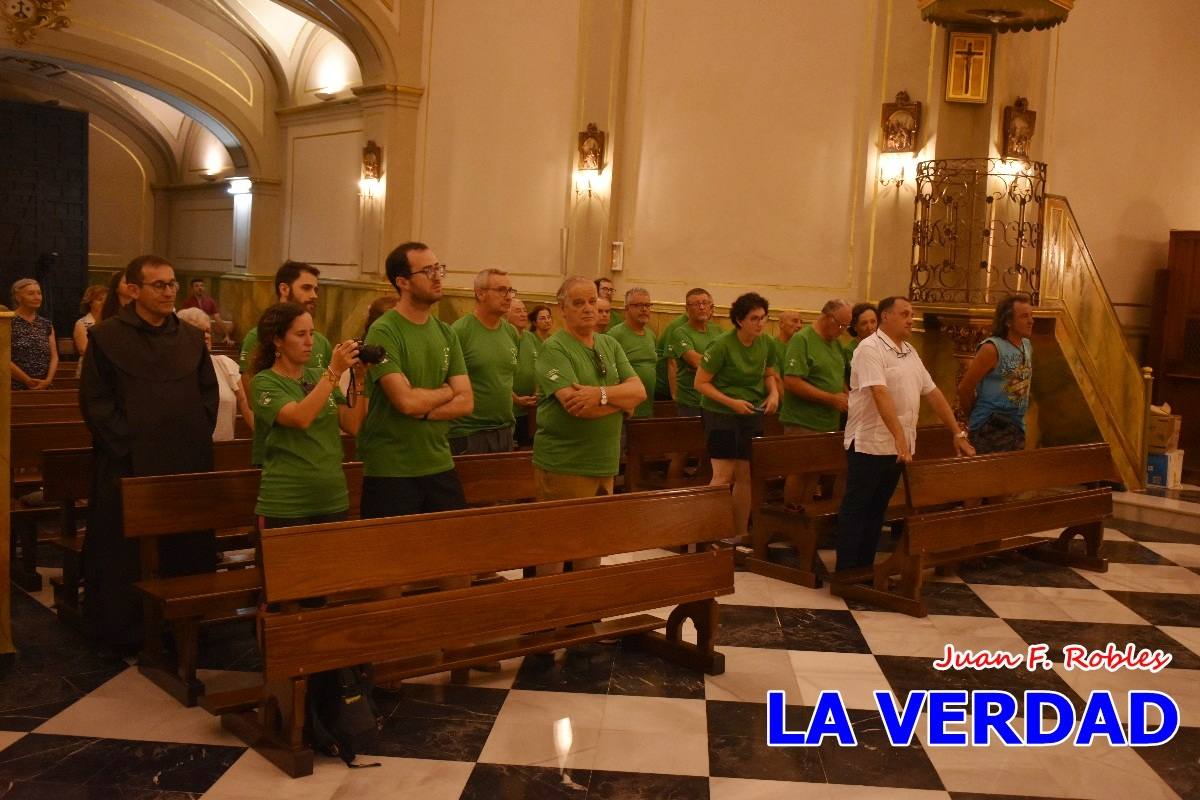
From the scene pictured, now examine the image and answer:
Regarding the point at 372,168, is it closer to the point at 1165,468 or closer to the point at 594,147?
the point at 594,147

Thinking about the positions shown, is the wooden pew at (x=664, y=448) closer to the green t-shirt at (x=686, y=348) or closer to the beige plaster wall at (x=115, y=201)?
the green t-shirt at (x=686, y=348)

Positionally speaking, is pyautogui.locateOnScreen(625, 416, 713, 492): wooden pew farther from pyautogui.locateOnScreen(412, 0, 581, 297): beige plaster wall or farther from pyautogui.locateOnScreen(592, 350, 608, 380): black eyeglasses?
pyautogui.locateOnScreen(412, 0, 581, 297): beige plaster wall

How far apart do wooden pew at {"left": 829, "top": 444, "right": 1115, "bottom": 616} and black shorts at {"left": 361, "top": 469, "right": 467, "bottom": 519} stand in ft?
8.01

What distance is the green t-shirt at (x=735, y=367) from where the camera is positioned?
21.5ft

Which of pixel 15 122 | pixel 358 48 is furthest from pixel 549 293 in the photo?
pixel 15 122

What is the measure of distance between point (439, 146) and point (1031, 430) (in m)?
7.10

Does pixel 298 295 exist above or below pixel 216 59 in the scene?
below

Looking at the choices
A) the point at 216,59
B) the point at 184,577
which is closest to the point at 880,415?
the point at 184,577

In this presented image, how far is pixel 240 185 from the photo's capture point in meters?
16.8

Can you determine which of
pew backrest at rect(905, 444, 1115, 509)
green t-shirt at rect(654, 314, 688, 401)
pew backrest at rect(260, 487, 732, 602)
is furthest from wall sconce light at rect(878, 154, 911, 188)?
pew backrest at rect(260, 487, 732, 602)

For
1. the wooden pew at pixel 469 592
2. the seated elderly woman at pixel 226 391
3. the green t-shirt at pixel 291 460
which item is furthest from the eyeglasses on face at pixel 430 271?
the seated elderly woman at pixel 226 391

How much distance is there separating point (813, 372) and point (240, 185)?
12.2 meters

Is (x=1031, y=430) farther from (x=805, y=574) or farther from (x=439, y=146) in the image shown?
(x=439, y=146)

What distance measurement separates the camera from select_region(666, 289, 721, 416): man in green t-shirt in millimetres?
7762
